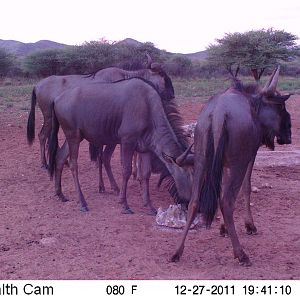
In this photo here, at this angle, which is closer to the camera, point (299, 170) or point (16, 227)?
point (16, 227)

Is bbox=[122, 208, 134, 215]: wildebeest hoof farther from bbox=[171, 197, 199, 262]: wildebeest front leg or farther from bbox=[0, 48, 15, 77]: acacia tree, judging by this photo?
bbox=[0, 48, 15, 77]: acacia tree

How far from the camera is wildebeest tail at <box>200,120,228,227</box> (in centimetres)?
462

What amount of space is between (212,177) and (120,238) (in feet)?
4.66

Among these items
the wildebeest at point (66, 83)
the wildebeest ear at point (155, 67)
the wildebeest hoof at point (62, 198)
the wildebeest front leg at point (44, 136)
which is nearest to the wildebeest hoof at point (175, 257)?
the wildebeest hoof at point (62, 198)

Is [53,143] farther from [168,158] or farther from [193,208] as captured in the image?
[193,208]

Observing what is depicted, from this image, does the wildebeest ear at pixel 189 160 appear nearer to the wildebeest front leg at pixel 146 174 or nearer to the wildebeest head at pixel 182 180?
the wildebeest head at pixel 182 180

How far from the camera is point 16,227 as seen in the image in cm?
585

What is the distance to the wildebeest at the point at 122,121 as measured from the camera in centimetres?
644

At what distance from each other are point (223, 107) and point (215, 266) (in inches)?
59.4

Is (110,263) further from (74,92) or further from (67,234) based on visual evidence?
(74,92)

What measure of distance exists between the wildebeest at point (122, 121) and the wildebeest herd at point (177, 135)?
1 centimetres

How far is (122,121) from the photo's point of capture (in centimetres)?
670

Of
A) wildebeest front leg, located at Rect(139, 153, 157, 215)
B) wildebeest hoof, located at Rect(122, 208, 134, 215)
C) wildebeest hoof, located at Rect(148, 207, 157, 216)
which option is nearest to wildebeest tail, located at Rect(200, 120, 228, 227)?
wildebeest hoof, located at Rect(148, 207, 157, 216)
